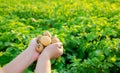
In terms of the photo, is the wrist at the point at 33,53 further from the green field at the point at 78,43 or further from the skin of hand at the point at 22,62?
the green field at the point at 78,43

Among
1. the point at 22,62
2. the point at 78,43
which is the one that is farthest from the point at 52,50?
the point at 78,43

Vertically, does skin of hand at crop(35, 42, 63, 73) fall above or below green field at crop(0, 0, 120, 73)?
above

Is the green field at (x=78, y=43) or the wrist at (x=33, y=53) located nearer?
the wrist at (x=33, y=53)

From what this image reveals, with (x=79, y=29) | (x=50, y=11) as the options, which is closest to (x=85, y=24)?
(x=79, y=29)

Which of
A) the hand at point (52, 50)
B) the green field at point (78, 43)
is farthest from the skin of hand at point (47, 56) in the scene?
the green field at point (78, 43)

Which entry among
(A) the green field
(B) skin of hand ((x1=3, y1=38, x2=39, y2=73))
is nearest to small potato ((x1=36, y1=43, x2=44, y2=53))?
(B) skin of hand ((x1=3, y1=38, x2=39, y2=73))

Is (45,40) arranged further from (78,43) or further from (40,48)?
(78,43)

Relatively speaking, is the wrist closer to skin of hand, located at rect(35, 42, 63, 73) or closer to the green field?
skin of hand, located at rect(35, 42, 63, 73)

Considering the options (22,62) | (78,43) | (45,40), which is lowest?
(78,43)
